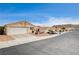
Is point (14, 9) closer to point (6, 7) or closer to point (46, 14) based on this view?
point (6, 7)

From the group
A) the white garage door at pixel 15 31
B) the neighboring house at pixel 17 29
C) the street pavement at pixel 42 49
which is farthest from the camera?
the white garage door at pixel 15 31

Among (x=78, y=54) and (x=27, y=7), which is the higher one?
(x=27, y=7)

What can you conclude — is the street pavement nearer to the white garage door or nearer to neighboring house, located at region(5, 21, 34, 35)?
neighboring house, located at region(5, 21, 34, 35)

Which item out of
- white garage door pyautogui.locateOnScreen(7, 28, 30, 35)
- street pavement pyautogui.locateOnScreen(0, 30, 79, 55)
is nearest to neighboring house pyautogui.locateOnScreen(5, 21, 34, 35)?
white garage door pyautogui.locateOnScreen(7, 28, 30, 35)

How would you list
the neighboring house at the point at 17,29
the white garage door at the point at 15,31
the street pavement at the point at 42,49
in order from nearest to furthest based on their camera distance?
1. the street pavement at the point at 42,49
2. the neighboring house at the point at 17,29
3. the white garage door at the point at 15,31

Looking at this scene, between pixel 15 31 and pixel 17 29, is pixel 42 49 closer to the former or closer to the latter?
pixel 15 31

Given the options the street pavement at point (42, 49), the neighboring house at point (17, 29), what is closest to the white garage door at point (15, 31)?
the neighboring house at point (17, 29)

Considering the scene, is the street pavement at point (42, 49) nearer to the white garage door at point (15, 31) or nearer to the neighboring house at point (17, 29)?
Answer: the neighboring house at point (17, 29)

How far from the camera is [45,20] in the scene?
19.7 metres

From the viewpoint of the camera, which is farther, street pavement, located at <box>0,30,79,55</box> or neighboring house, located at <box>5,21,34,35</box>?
neighboring house, located at <box>5,21,34,35</box>

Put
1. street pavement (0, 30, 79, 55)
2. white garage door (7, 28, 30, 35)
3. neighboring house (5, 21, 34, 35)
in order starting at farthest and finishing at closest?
white garage door (7, 28, 30, 35)
neighboring house (5, 21, 34, 35)
street pavement (0, 30, 79, 55)

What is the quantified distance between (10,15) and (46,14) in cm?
370

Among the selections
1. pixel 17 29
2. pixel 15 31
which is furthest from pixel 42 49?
pixel 17 29
